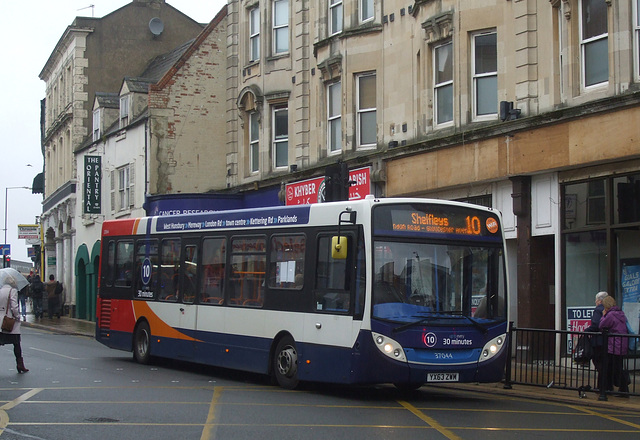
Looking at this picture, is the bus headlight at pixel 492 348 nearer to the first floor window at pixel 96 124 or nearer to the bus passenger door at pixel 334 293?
the bus passenger door at pixel 334 293

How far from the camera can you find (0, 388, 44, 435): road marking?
10.8 meters

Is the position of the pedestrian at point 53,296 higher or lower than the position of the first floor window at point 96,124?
lower

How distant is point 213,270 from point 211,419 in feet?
20.2

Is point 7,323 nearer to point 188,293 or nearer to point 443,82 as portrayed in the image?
point 188,293

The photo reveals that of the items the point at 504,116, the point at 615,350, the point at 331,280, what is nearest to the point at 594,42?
the point at 504,116

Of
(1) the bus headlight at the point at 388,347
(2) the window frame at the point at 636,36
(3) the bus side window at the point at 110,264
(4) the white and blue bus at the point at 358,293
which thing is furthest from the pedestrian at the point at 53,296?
(1) the bus headlight at the point at 388,347

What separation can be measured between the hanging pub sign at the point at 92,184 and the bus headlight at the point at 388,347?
102ft

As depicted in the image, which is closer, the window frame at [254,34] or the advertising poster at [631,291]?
the advertising poster at [631,291]

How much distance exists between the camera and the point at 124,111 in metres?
40.3

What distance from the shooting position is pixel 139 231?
2016 centimetres

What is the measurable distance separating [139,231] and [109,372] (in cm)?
360

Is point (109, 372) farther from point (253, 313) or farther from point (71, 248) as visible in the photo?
point (71, 248)

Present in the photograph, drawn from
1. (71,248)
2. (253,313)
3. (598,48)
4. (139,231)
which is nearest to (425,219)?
(253,313)

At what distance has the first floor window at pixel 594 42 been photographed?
18.5 m
